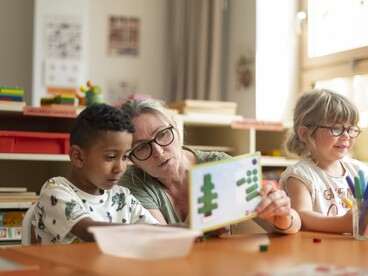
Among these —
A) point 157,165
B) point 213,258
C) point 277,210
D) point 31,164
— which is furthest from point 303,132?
point 31,164

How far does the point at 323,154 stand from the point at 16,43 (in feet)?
9.44

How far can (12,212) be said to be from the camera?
2.89 meters

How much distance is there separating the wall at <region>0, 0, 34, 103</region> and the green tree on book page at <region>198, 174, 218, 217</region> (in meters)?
3.21

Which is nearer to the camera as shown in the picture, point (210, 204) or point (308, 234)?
point (210, 204)

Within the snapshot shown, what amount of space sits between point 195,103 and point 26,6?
1612mm

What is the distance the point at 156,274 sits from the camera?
34.8 inches

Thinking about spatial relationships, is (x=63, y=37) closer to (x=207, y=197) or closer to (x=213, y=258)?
(x=207, y=197)

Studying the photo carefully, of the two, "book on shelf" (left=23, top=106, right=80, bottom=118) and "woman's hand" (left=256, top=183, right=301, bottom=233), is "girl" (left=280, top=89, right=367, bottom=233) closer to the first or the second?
"woman's hand" (left=256, top=183, right=301, bottom=233)

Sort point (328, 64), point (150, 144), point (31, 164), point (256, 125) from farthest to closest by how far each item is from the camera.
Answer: point (328, 64) < point (256, 125) < point (31, 164) < point (150, 144)

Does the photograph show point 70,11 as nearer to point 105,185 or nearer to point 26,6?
point 26,6

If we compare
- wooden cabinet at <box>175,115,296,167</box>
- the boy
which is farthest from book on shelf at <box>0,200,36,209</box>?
the boy

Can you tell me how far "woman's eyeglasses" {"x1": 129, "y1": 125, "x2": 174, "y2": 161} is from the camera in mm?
1719

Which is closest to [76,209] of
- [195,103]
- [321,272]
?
[321,272]

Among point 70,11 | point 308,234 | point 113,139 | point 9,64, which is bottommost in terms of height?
point 308,234
